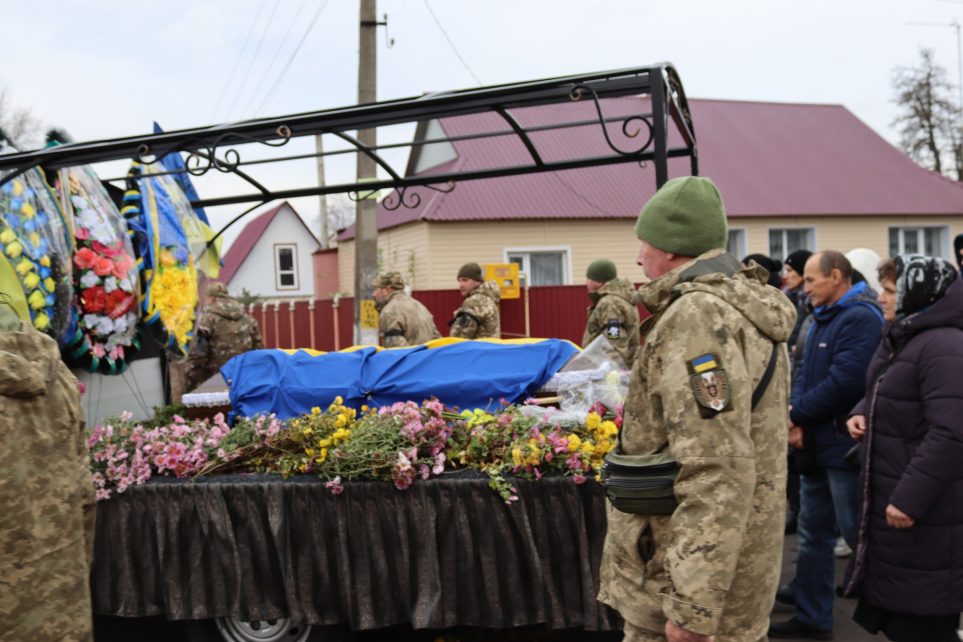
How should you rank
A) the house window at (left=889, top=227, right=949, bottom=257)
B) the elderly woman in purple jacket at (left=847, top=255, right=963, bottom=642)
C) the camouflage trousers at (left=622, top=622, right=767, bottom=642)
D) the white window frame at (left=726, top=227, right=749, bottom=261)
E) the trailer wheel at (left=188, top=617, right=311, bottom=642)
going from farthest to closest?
the house window at (left=889, top=227, right=949, bottom=257) → the white window frame at (left=726, top=227, right=749, bottom=261) → the trailer wheel at (left=188, top=617, right=311, bottom=642) → the elderly woman in purple jacket at (left=847, top=255, right=963, bottom=642) → the camouflage trousers at (left=622, top=622, right=767, bottom=642)

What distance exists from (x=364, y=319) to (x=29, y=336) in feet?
25.7

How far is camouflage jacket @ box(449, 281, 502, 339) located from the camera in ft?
26.8

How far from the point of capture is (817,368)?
4.14 meters

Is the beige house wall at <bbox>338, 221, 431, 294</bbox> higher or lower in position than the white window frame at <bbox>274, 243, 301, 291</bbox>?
lower

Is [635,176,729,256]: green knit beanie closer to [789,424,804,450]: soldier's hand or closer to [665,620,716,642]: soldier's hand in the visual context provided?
[665,620,716,642]: soldier's hand

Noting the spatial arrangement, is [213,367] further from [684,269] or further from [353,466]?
[684,269]

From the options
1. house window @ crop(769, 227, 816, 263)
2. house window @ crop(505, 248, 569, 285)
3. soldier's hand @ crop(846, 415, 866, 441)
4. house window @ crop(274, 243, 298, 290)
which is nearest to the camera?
soldier's hand @ crop(846, 415, 866, 441)

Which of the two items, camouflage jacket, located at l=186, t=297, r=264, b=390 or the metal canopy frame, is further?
camouflage jacket, located at l=186, t=297, r=264, b=390

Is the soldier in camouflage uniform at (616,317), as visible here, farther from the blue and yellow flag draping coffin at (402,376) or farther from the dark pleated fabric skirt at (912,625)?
the dark pleated fabric skirt at (912,625)

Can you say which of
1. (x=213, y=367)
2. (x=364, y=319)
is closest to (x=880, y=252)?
(x=364, y=319)

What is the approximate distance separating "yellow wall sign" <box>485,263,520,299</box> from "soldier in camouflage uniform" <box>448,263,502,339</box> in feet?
14.9

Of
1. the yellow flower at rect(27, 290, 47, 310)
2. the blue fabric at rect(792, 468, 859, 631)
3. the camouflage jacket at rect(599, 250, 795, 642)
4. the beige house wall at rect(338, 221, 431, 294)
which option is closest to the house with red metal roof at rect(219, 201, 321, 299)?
the beige house wall at rect(338, 221, 431, 294)

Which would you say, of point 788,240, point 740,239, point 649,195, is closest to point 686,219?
point 649,195

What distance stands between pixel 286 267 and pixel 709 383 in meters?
34.3
